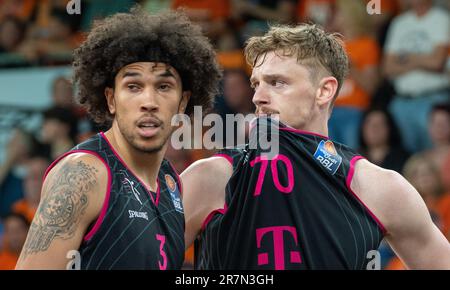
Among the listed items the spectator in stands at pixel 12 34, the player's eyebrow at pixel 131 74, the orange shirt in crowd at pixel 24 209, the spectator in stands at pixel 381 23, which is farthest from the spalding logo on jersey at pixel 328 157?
the spectator in stands at pixel 12 34

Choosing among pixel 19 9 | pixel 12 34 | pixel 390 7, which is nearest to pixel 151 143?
pixel 390 7

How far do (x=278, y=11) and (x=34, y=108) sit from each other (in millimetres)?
2758

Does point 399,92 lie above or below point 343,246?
above

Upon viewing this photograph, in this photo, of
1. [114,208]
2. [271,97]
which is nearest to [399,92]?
[271,97]

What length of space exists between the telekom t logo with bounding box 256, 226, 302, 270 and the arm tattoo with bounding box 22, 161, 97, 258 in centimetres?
86

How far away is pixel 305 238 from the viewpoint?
14.4 feet

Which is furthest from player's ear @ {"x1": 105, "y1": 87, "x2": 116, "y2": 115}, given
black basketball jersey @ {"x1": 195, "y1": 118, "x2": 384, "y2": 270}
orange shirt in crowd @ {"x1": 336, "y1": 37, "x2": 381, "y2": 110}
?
orange shirt in crowd @ {"x1": 336, "y1": 37, "x2": 381, "y2": 110}

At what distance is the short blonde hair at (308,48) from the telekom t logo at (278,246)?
0.90 m

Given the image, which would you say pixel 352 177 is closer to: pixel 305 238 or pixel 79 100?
pixel 305 238

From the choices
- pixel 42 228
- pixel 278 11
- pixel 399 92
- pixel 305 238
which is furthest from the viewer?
pixel 278 11

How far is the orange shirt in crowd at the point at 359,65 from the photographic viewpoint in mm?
8547

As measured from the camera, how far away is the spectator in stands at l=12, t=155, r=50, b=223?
9.06 m

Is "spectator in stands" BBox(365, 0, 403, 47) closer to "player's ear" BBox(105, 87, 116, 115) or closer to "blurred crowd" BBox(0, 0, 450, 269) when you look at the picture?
"blurred crowd" BBox(0, 0, 450, 269)

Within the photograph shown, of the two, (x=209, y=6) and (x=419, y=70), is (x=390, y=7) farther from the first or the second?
(x=209, y=6)
